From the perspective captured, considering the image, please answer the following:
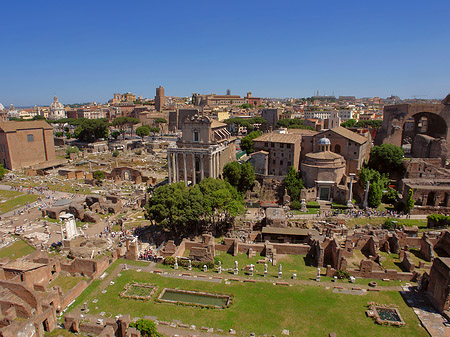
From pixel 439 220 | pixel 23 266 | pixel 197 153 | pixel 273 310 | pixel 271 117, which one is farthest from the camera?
pixel 271 117

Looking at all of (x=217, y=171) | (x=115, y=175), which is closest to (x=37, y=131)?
(x=115, y=175)

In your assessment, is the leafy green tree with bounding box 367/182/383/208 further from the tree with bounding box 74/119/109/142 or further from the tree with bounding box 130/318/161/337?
the tree with bounding box 74/119/109/142

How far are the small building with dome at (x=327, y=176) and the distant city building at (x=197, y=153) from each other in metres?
16.6

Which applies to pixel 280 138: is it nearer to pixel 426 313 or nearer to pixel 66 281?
pixel 426 313

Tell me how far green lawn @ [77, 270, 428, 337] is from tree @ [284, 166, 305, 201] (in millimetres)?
23120

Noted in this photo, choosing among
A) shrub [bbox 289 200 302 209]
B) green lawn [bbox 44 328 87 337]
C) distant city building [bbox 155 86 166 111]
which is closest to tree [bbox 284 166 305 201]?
shrub [bbox 289 200 302 209]

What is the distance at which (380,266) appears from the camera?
31.2 meters

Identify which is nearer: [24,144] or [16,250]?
[16,250]

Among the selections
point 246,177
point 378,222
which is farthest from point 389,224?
point 246,177

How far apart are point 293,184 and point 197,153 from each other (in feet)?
59.6

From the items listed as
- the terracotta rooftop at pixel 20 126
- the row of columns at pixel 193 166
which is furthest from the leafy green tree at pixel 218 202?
the terracotta rooftop at pixel 20 126

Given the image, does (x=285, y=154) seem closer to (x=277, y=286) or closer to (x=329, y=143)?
(x=329, y=143)

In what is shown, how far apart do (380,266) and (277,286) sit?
11671mm

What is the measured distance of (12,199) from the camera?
55.1 meters
